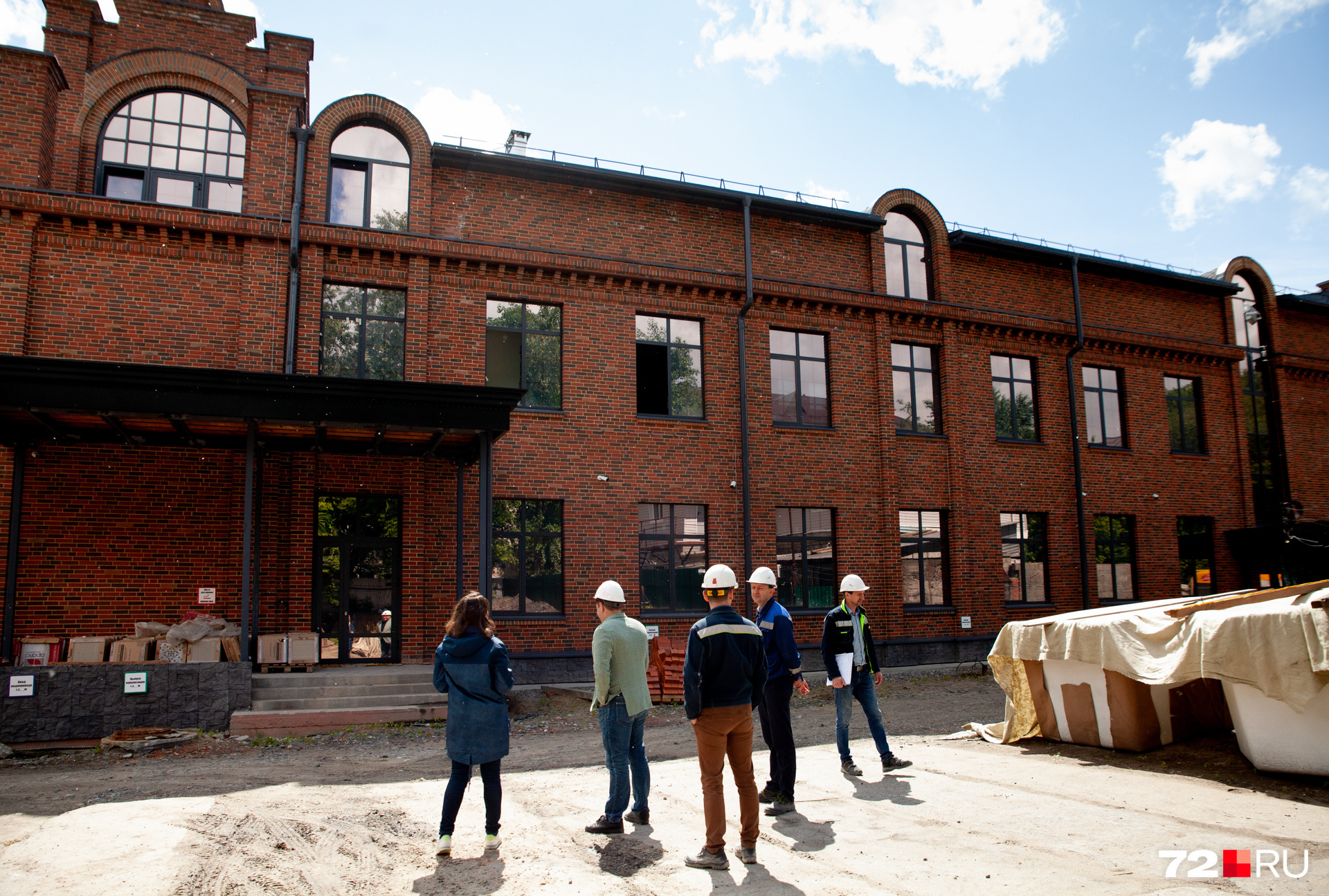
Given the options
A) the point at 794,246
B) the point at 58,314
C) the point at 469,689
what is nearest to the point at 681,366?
the point at 794,246

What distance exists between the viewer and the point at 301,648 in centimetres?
1235

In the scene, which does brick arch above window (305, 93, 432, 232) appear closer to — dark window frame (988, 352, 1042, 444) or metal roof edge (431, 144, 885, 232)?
metal roof edge (431, 144, 885, 232)

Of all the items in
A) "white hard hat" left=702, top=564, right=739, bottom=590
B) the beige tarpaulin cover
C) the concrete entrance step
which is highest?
"white hard hat" left=702, top=564, right=739, bottom=590

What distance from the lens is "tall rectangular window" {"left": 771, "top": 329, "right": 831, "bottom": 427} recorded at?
54.8 feet

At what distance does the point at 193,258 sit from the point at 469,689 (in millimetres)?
Result: 10657

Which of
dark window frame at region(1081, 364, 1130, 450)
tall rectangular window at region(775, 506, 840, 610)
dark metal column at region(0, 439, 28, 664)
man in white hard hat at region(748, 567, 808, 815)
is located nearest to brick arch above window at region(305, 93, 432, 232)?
dark metal column at region(0, 439, 28, 664)

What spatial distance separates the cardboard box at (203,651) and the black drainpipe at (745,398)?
27.9 feet

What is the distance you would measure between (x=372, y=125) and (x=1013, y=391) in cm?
1411

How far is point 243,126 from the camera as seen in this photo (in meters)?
14.2

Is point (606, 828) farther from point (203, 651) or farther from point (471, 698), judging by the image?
point (203, 651)

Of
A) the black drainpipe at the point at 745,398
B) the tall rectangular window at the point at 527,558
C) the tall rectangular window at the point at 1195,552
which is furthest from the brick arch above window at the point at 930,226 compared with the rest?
the tall rectangular window at the point at 527,558

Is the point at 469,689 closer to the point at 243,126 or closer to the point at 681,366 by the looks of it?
the point at 681,366

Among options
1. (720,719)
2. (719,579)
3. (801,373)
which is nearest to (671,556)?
(801,373)

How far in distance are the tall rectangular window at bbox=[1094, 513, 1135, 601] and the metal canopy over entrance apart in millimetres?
13919
